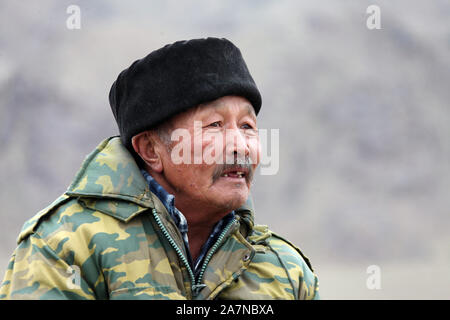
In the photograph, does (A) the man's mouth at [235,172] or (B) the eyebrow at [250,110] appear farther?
(B) the eyebrow at [250,110]

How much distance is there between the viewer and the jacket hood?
2189 mm

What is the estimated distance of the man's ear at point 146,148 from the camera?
241cm

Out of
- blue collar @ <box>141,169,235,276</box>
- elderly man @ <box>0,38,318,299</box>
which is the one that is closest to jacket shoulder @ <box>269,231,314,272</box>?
elderly man @ <box>0,38,318,299</box>

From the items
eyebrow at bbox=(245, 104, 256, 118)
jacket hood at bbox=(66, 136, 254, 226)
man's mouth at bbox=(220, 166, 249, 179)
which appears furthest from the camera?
eyebrow at bbox=(245, 104, 256, 118)

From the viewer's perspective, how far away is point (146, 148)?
243 centimetres

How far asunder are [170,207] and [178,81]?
426 millimetres

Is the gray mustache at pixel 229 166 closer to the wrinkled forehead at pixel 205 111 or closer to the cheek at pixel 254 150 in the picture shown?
the cheek at pixel 254 150

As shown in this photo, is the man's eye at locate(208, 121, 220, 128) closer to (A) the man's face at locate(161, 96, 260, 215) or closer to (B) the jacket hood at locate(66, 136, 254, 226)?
(A) the man's face at locate(161, 96, 260, 215)

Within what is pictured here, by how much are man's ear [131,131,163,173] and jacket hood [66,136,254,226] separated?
9cm

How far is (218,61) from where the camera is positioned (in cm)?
236

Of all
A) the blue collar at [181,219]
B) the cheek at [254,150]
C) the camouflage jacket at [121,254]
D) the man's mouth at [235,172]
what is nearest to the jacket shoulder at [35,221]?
the camouflage jacket at [121,254]

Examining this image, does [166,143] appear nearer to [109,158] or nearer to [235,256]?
[109,158]

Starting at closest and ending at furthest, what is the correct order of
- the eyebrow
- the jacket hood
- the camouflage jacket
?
the camouflage jacket, the jacket hood, the eyebrow

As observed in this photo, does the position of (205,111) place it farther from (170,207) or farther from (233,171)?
(170,207)
